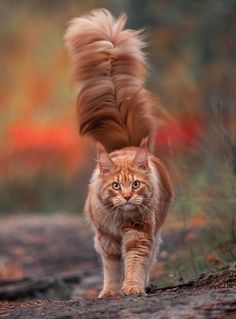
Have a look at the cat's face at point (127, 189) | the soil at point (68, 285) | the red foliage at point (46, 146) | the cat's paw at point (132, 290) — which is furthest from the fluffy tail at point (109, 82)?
the red foliage at point (46, 146)

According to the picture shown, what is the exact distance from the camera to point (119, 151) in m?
8.46

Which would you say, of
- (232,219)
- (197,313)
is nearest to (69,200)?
(232,219)

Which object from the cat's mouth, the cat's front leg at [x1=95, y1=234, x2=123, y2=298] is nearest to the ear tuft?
the cat's mouth

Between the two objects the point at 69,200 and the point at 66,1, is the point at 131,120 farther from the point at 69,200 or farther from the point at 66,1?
the point at 66,1

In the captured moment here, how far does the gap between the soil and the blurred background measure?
1115 mm

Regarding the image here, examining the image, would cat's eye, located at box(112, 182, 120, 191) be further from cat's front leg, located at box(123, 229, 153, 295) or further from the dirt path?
the dirt path

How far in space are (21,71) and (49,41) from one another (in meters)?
1.23

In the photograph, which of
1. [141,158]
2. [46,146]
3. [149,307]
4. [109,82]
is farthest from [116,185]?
[46,146]

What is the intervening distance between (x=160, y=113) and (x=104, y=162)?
3.64 meters

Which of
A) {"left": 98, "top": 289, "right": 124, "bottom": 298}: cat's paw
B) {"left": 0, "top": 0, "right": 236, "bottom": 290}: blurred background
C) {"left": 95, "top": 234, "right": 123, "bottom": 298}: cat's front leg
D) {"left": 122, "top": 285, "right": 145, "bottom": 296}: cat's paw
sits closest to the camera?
{"left": 122, "top": 285, "right": 145, "bottom": 296}: cat's paw

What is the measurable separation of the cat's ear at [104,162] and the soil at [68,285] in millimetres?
944

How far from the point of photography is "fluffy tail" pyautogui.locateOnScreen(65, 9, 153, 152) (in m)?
8.87

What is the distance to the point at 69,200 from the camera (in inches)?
781

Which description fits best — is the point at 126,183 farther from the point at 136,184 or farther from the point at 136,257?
the point at 136,257
